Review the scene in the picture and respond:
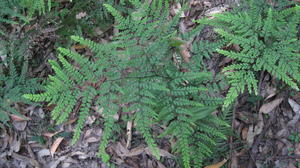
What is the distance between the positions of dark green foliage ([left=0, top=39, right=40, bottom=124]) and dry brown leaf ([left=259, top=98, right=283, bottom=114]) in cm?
323

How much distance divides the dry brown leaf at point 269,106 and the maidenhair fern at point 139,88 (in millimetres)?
987

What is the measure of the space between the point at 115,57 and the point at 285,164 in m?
2.43

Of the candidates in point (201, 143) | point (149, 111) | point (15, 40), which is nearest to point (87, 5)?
point (15, 40)

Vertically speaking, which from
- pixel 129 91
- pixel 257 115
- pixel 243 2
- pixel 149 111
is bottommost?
pixel 257 115

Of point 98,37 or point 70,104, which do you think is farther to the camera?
point 98,37

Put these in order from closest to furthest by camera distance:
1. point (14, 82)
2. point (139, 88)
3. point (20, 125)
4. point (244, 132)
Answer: point (139, 88)
point (244, 132)
point (14, 82)
point (20, 125)

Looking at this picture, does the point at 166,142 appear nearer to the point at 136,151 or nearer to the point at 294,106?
the point at 136,151

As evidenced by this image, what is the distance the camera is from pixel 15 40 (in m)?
4.02

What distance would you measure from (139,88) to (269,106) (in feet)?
6.22

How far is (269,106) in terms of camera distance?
3479mm

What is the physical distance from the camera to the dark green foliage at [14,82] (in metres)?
3.96

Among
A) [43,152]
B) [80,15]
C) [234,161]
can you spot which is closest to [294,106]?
[234,161]

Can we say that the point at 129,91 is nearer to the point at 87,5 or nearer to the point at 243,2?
the point at 243,2

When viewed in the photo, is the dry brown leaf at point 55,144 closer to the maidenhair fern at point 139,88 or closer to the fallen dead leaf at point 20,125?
the fallen dead leaf at point 20,125
